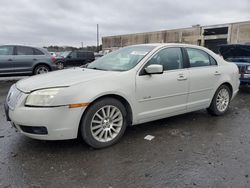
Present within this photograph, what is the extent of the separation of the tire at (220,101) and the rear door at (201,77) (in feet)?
0.71

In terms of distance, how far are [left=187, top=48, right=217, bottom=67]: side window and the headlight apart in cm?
263

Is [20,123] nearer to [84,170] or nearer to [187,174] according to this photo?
[84,170]

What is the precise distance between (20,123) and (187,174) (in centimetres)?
218

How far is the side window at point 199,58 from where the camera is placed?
4387 millimetres

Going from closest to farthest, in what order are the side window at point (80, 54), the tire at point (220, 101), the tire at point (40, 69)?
1. the tire at point (220, 101)
2. the tire at point (40, 69)
3. the side window at point (80, 54)

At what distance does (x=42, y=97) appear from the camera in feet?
9.61

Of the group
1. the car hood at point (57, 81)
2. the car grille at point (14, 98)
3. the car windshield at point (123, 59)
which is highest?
the car windshield at point (123, 59)

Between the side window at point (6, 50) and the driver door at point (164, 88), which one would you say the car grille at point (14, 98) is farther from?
the side window at point (6, 50)

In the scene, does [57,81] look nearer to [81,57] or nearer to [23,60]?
[23,60]

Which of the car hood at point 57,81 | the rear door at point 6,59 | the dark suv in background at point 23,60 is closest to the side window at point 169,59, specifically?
the car hood at point 57,81

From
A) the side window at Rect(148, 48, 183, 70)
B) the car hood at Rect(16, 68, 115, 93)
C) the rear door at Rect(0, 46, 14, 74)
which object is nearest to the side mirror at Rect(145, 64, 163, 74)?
the side window at Rect(148, 48, 183, 70)

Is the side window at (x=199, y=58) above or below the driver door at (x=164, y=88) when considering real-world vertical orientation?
above

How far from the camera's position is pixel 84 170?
9.05 ft

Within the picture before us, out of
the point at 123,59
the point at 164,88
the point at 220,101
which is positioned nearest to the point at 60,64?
the point at 123,59
